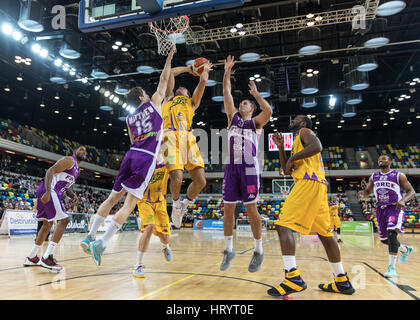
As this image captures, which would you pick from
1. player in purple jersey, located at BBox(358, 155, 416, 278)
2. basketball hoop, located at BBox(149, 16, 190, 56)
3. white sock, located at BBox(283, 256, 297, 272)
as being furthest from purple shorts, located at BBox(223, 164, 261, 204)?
basketball hoop, located at BBox(149, 16, 190, 56)

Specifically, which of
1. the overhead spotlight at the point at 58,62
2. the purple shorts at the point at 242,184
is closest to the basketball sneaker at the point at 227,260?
the purple shorts at the point at 242,184

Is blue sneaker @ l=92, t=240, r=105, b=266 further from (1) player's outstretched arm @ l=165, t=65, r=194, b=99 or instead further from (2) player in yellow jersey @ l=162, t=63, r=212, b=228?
(1) player's outstretched arm @ l=165, t=65, r=194, b=99

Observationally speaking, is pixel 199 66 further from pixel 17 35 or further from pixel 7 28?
pixel 17 35

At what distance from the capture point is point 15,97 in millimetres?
22094

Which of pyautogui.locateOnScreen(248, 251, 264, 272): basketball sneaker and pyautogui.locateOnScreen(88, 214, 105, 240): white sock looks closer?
pyautogui.locateOnScreen(88, 214, 105, 240): white sock

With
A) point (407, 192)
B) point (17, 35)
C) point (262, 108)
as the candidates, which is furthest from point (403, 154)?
point (17, 35)

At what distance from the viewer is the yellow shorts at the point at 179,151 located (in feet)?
14.5

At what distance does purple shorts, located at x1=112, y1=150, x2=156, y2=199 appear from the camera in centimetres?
325

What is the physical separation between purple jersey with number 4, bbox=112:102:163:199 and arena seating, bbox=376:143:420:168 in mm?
29597

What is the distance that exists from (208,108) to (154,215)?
64.4 feet

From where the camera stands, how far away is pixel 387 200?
211 inches
